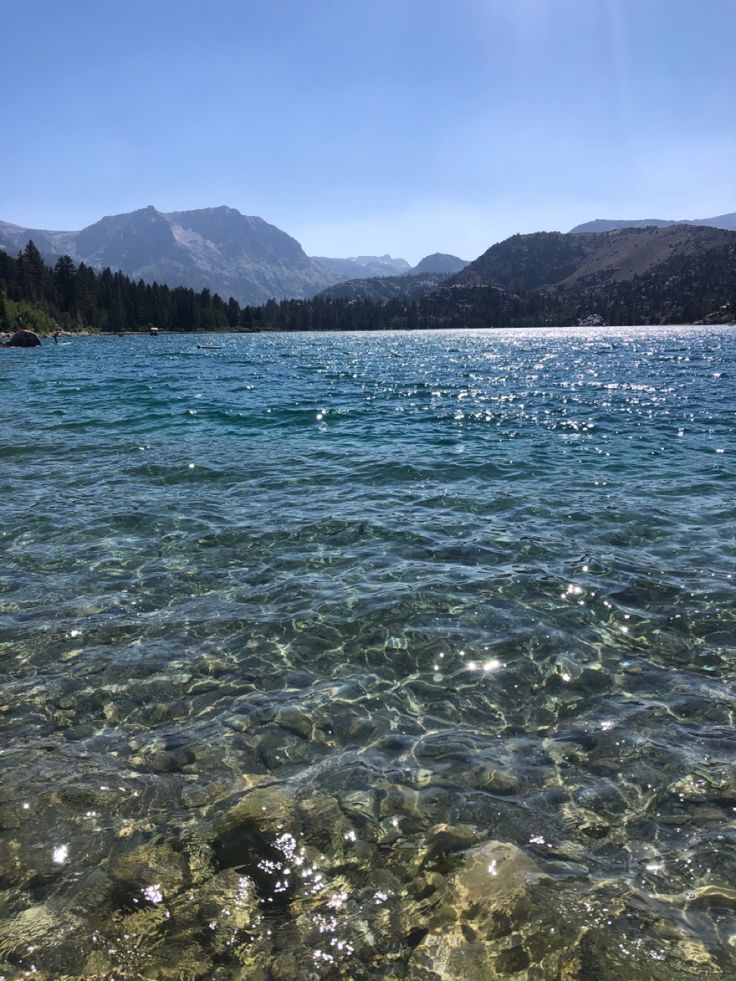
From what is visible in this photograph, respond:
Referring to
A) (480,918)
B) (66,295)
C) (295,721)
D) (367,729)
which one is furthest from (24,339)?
(480,918)

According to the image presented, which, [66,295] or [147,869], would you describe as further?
[66,295]

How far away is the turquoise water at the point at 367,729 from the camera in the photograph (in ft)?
13.9

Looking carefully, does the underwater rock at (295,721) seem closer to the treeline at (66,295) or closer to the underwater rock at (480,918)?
the underwater rock at (480,918)

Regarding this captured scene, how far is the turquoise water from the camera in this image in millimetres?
4223

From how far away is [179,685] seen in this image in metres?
Result: 7.46

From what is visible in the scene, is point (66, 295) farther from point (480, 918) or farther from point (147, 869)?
point (480, 918)

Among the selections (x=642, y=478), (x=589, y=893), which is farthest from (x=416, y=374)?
(x=589, y=893)

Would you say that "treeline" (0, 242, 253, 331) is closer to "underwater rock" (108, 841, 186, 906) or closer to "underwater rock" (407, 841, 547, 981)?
"underwater rock" (108, 841, 186, 906)

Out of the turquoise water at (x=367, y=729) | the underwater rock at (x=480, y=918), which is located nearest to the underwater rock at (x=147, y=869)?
the turquoise water at (x=367, y=729)

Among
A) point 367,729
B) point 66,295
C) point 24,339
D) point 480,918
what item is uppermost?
point 66,295

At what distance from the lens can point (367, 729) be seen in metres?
6.69

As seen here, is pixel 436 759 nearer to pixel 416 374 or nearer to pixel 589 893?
pixel 589 893

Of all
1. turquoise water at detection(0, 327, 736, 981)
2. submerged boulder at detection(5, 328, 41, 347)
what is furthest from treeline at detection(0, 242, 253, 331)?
turquoise water at detection(0, 327, 736, 981)

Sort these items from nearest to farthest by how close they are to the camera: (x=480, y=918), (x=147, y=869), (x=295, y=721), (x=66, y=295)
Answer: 1. (x=480, y=918)
2. (x=147, y=869)
3. (x=295, y=721)
4. (x=66, y=295)
